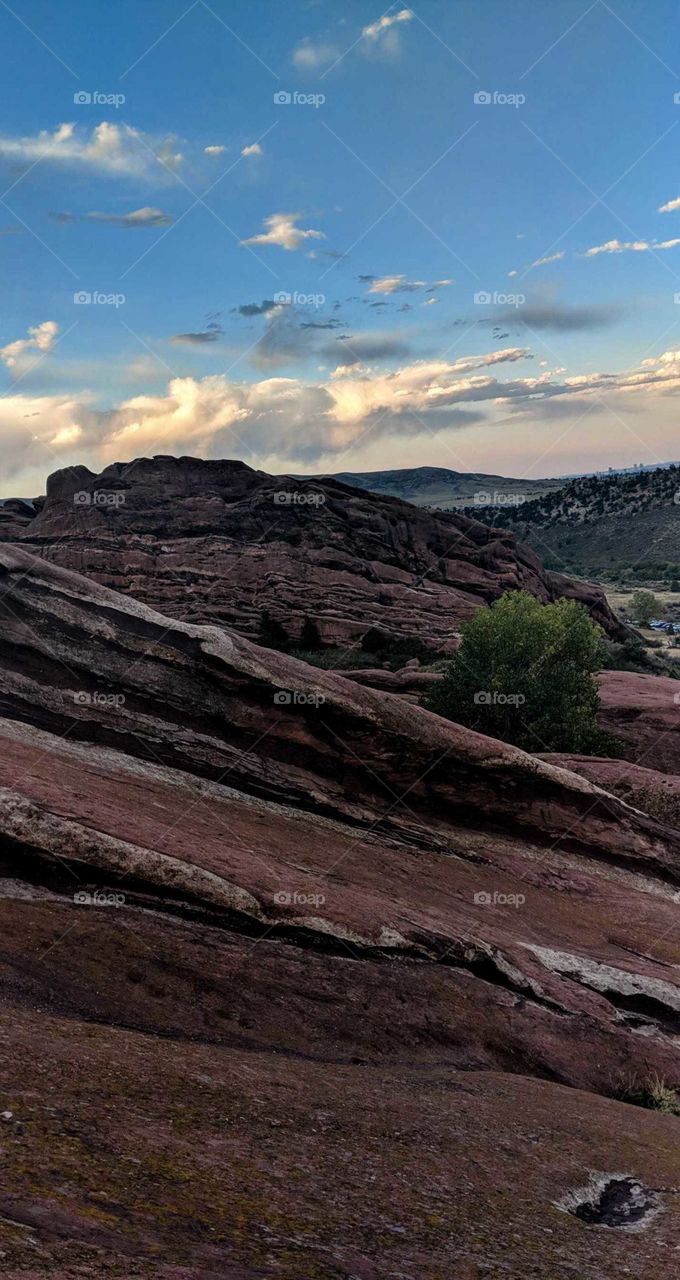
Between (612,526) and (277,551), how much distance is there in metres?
94.6

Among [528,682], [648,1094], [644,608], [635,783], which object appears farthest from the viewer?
[644,608]

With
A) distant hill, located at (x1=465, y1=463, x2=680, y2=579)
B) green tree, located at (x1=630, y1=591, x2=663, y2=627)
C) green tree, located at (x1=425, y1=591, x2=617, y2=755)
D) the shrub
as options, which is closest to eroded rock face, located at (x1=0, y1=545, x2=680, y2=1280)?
the shrub

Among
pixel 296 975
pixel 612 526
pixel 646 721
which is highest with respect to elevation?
pixel 612 526

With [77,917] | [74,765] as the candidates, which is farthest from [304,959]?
[74,765]

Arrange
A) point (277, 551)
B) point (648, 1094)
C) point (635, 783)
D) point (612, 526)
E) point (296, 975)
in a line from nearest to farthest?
1. point (296, 975)
2. point (648, 1094)
3. point (635, 783)
4. point (277, 551)
5. point (612, 526)

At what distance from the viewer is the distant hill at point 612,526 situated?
138125 mm

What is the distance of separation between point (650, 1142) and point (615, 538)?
485 ft

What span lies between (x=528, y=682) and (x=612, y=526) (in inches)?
4960

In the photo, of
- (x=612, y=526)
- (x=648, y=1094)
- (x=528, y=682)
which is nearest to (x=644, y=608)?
(x=612, y=526)

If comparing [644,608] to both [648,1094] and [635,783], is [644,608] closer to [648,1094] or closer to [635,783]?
[635,783]

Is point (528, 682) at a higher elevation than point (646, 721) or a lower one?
higher

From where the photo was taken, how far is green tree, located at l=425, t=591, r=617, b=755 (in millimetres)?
35469

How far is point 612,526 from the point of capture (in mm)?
152875

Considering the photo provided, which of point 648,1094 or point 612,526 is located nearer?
point 648,1094
